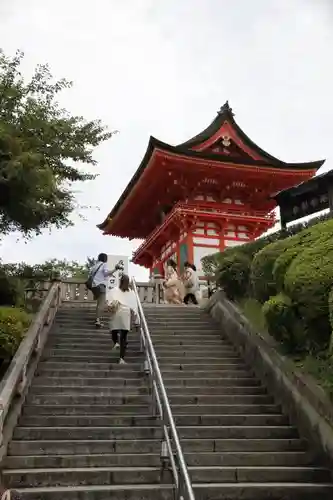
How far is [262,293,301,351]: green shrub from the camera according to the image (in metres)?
7.61

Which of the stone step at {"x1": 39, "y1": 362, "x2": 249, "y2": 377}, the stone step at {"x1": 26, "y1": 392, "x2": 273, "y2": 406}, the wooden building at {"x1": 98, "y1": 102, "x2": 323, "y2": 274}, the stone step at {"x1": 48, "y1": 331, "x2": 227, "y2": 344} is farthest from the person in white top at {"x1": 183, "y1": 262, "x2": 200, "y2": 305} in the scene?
the stone step at {"x1": 26, "y1": 392, "x2": 273, "y2": 406}

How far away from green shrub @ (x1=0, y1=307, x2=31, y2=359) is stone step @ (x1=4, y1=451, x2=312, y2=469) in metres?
2.18

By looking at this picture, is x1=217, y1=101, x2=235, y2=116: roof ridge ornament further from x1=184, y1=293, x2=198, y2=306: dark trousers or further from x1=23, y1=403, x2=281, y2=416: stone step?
x1=23, y1=403, x2=281, y2=416: stone step

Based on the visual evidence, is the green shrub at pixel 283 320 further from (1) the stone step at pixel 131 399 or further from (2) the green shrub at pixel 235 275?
(2) the green shrub at pixel 235 275

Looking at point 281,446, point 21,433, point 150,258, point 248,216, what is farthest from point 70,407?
point 150,258

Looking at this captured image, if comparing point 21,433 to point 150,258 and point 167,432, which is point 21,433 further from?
point 150,258

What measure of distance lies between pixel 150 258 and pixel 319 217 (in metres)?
16.5

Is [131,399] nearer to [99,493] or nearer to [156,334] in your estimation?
[99,493]

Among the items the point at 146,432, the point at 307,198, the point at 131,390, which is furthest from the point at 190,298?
the point at 146,432

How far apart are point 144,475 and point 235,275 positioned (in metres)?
5.96

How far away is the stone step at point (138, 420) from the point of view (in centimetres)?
689

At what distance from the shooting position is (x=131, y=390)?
26.3ft

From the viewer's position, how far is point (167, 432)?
6035mm

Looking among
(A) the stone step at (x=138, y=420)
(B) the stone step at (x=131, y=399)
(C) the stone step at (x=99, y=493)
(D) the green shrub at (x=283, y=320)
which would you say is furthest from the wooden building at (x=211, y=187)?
(C) the stone step at (x=99, y=493)
